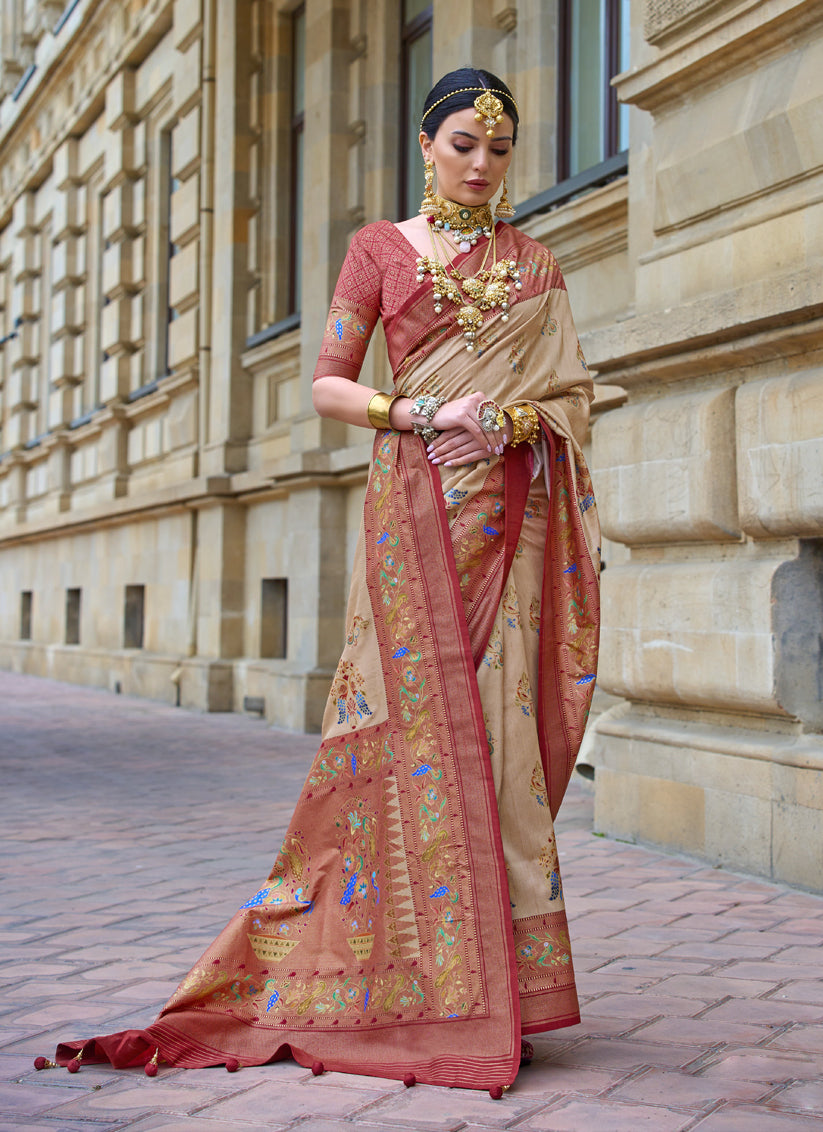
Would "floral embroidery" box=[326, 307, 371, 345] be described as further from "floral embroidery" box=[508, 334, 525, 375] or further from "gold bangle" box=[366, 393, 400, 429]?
"floral embroidery" box=[508, 334, 525, 375]

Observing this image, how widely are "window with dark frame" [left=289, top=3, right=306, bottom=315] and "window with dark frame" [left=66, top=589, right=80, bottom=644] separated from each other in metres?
7.72

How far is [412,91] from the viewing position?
423 inches

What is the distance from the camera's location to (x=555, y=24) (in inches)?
328

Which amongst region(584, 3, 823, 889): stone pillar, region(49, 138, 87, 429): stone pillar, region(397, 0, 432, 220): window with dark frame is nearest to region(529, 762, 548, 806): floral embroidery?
region(584, 3, 823, 889): stone pillar

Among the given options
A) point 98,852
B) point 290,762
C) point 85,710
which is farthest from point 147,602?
point 98,852

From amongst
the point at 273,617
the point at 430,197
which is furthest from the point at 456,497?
the point at 273,617

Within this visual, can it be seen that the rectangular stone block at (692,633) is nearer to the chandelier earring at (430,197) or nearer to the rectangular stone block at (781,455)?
the rectangular stone block at (781,455)

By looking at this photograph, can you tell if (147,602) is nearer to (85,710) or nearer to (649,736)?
(85,710)

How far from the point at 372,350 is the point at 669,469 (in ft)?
17.8

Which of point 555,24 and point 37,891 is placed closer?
point 37,891

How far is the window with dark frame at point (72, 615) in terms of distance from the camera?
1889cm

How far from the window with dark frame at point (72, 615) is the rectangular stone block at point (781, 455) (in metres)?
15.2

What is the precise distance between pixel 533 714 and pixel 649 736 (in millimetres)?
2637

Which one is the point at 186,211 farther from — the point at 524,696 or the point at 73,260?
the point at 524,696
